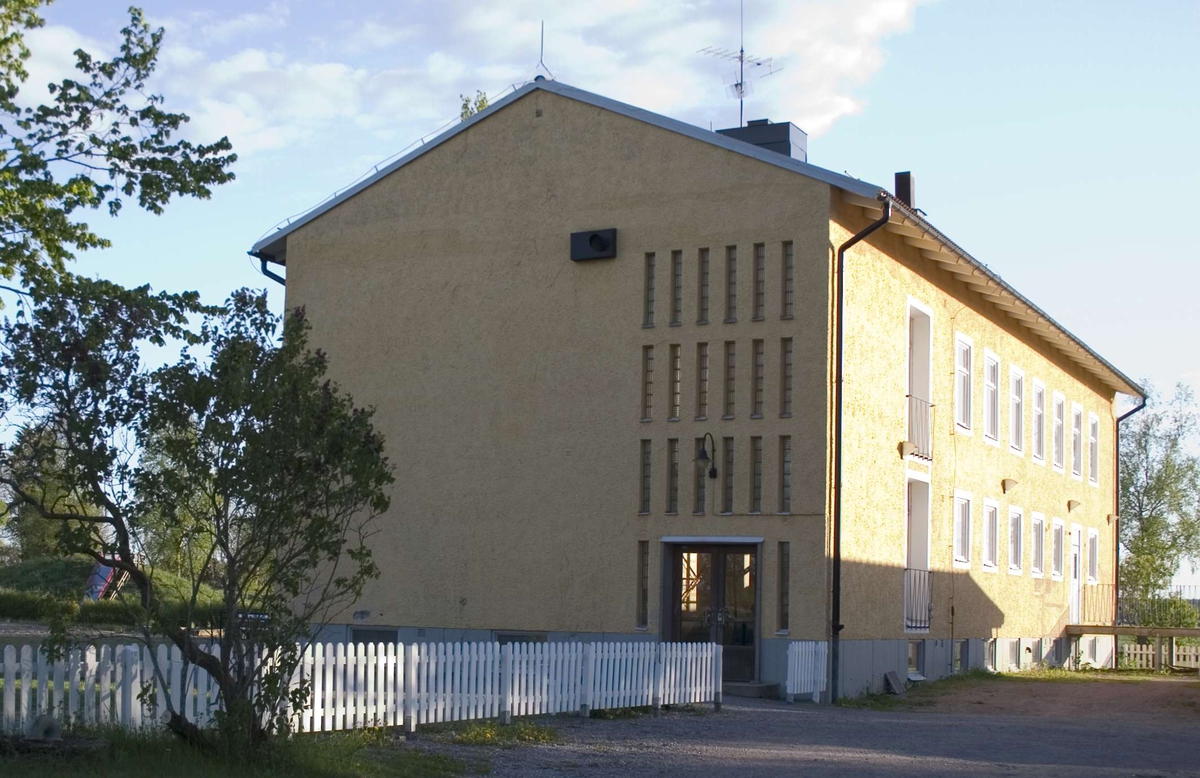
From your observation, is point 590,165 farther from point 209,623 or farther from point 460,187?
point 209,623

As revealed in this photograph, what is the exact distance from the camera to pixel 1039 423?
1300 inches

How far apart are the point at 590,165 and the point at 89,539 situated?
1531 cm

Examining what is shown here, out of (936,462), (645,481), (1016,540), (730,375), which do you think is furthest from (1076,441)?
(645,481)

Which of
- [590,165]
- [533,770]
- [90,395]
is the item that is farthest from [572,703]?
[590,165]

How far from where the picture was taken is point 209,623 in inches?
412

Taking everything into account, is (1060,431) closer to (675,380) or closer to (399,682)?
(675,380)

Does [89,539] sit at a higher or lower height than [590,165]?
lower

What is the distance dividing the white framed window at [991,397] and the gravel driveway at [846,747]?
1003 centimetres

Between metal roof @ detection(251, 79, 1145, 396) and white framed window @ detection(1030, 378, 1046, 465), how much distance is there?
1.26m

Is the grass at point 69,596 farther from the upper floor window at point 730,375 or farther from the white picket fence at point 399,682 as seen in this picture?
the upper floor window at point 730,375

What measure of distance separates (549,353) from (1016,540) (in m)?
12.8

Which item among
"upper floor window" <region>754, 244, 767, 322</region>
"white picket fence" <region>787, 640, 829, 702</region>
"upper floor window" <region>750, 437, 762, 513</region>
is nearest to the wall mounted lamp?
"upper floor window" <region>750, 437, 762, 513</region>

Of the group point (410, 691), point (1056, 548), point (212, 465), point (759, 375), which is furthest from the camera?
point (1056, 548)

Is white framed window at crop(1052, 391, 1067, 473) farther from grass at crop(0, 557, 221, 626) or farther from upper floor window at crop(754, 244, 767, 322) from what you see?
grass at crop(0, 557, 221, 626)
